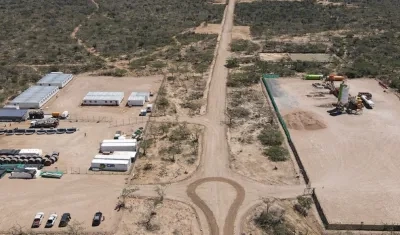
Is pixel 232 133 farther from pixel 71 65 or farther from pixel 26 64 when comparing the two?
pixel 26 64

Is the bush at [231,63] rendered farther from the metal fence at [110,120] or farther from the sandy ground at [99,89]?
the metal fence at [110,120]

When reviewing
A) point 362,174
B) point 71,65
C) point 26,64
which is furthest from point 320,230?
point 26,64

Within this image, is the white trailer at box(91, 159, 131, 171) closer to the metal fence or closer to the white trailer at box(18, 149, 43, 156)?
the white trailer at box(18, 149, 43, 156)

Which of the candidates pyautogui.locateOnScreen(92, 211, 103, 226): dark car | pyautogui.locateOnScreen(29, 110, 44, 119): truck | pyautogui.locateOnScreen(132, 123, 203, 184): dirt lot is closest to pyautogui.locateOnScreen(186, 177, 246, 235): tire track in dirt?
pyautogui.locateOnScreen(132, 123, 203, 184): dirt lot

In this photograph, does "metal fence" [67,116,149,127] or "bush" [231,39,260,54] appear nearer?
"metal fence" [67,116,149,127]

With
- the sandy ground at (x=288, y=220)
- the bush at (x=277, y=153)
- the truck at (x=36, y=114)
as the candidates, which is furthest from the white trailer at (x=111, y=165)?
the truck at (x=36, y=114)

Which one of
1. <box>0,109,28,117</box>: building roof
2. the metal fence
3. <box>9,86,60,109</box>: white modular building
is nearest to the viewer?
the metal fence

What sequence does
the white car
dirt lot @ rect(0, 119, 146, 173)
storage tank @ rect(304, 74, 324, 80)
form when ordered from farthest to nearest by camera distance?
storage tank @ rect(304, 74, 324, 80) → dirt lot @ rect(0, 119, 146, 173) → the white car

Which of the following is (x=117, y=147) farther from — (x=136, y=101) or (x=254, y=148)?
(x=254, y=148)
